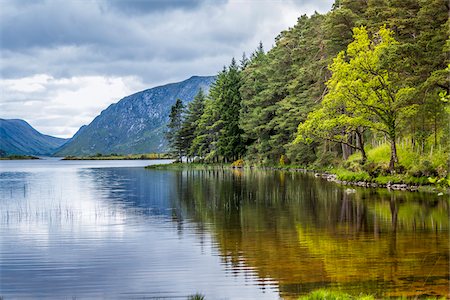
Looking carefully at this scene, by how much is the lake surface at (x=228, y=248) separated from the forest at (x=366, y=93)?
523 cm

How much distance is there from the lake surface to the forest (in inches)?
206

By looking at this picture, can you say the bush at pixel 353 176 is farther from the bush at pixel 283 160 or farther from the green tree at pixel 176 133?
Answer: the green tree at pixel 176 133

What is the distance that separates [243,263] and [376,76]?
29.8 meters

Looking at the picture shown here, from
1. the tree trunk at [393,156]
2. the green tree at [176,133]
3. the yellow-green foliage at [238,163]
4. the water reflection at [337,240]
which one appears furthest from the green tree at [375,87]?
A: the green tree at [176,133]

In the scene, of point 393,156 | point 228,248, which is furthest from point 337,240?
point 393,156

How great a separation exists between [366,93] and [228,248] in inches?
1079

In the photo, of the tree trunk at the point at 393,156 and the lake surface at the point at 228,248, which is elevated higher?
the tree trunk at the point at 393,156

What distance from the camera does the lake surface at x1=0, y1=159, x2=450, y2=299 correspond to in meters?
12.6

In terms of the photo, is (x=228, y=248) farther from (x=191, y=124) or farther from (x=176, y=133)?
(x=176, y=133)

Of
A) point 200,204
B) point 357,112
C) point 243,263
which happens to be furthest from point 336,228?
point 357,112

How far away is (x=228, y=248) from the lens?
1748cm

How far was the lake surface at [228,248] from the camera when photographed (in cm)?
1261

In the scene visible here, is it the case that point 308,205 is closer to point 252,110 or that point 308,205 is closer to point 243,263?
point 243,263

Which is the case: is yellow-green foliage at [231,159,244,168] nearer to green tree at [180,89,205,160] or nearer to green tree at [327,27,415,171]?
green tree at [180,89,205,160]
